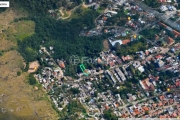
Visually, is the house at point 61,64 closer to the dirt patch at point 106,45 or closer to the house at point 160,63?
the dirt patch at point 106,45

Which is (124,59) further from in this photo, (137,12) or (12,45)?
(12,45)

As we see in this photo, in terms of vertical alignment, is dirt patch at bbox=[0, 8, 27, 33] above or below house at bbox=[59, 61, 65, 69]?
above

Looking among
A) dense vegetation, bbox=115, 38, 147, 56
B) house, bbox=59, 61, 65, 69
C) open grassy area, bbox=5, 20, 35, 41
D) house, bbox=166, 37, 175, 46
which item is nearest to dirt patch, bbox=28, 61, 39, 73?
house, bbox=59, 61, 65, 69

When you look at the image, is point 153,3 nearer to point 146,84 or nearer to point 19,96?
point 146,84

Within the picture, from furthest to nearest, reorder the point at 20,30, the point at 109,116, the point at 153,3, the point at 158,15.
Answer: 1. the point at 153,3
2. the point at 158,15
3. the point at 20,30
4. the point at 109,116

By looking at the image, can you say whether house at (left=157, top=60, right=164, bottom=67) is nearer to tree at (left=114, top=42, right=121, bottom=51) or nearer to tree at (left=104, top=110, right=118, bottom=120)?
tree at (left=114, top=42, right=121, bottom=51)

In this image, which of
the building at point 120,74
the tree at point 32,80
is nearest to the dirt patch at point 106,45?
the building at point 120,74

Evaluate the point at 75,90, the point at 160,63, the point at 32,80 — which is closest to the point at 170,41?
the point at 160,63

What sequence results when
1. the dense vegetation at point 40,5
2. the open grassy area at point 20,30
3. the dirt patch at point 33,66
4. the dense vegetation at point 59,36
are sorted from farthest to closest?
the dense vegetation at point 40,5 → the open grassy area at point 20,30 → the dense vegetation at point 59,36 → the dirt patch at point 33,66
